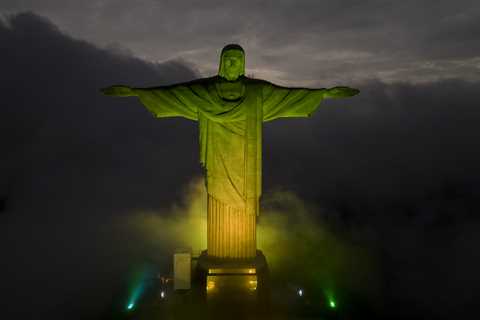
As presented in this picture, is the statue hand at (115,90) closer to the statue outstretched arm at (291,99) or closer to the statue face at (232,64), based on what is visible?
the statue face at (232,64)

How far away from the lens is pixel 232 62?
7.65 m

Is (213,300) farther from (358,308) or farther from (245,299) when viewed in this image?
(358,308)

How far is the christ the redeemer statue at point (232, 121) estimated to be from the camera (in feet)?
25.3

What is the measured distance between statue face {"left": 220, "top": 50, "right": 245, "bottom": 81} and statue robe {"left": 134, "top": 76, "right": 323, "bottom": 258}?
23 cm

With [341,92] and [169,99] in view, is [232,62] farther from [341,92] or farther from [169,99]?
[341,92]

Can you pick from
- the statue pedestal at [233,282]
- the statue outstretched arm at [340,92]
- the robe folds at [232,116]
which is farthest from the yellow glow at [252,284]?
the statue outstretched arm at [340,92]

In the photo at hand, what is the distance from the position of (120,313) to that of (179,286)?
43.8 inches

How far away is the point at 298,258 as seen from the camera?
11844mm

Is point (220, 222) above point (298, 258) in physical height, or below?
above

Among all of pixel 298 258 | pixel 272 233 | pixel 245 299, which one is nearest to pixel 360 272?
pixel 298 258

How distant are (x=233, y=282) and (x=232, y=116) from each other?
287 centimetres

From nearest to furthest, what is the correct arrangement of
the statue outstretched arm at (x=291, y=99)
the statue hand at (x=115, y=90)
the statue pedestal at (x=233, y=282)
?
1. the statue hand at (x=115, y=90)
2. the statue pedestal at (x=233, y=282)
3. the statue outstretched arm at (x=291, y=99)

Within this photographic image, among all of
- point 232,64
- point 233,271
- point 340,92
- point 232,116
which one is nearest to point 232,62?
point 232,64

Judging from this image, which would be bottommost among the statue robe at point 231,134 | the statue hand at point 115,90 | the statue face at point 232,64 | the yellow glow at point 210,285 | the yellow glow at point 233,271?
the yellow glow at point 210,285
